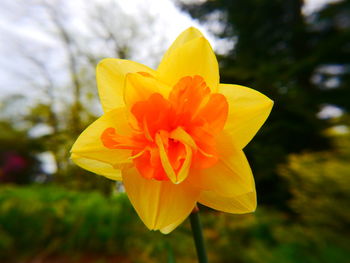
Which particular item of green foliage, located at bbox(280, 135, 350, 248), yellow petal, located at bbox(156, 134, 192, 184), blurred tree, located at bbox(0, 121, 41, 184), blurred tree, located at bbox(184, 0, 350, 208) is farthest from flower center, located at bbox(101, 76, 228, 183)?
blurred tree, located at bbox(0, 121, 41, 184)

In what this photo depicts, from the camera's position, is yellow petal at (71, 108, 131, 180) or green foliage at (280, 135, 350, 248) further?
green foliage at (280, 135, 350, 248)

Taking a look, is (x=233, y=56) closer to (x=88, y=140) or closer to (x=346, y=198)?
(x=346, y=198)

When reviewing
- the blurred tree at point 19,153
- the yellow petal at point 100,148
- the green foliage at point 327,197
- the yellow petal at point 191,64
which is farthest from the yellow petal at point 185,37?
the blurred tree at point 19,153

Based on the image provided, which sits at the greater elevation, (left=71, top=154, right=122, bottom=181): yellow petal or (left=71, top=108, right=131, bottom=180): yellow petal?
(left=71, top=108, right=131, bottom=180): yellow petal

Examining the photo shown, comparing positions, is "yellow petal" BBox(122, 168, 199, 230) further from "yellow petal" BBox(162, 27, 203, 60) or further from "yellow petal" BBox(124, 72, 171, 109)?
"yellow petal" BBox(162, 27, 203, 60)

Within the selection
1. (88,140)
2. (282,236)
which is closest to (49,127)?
(282,236)

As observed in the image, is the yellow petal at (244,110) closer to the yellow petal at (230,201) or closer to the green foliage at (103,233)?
the yellow petal at (230,201)
